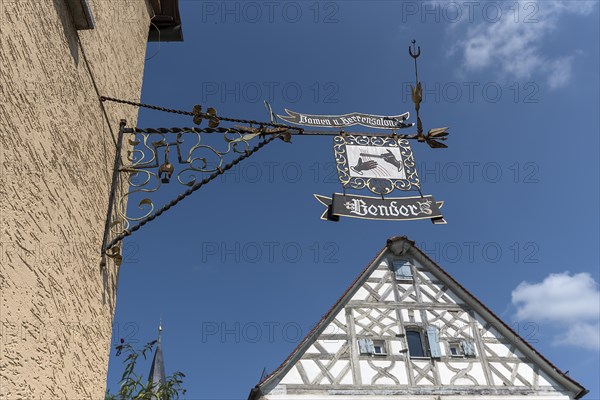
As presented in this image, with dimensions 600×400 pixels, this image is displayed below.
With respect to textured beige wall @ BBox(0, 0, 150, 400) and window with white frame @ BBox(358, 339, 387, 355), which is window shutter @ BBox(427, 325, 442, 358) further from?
textured beige wall @ BBox(0, 0, 150, 400)

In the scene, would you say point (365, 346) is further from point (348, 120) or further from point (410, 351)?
point (348, 120)

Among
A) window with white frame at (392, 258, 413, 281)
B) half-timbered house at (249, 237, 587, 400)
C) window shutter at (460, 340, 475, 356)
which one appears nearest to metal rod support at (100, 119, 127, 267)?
half-timbered house at (249, 237, 587, 400)

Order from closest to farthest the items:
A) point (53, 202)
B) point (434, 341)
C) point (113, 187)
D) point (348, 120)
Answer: point (53, 202)
point (113, 187)
point (348, 120)
point (434, 341)

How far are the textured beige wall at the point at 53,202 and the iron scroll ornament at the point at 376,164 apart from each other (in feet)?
6.27

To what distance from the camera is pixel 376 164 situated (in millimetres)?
4789

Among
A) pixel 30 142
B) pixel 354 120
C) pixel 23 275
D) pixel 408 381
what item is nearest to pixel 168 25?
pixel 354 120

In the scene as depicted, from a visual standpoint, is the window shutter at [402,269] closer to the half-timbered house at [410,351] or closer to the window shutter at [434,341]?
the half-timbered house at [410,351]

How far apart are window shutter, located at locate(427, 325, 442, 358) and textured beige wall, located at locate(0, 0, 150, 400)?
6.57 meters

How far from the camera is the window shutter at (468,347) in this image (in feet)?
31.1

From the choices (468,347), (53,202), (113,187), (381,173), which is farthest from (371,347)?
(53,202)

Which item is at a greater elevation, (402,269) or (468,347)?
(402,269)

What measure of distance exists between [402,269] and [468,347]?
5.98 feet

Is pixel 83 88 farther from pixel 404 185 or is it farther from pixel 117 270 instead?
pixel 404 185

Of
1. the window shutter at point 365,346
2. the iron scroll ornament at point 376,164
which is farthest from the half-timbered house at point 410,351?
the iron scroll ornament at point 376,164
